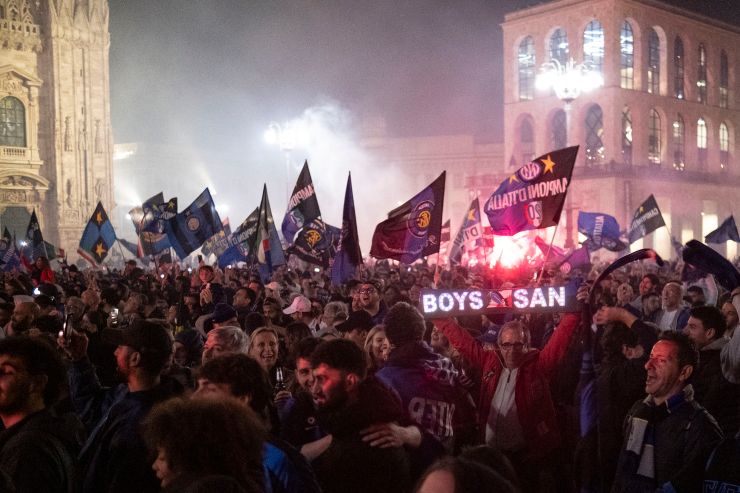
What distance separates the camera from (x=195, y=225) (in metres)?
18.1

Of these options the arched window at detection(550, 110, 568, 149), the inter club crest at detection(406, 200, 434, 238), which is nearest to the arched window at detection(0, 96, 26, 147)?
the arched window at detection(550, 110, 568, 149)

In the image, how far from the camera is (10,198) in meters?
41.8

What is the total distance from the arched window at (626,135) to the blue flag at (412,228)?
42.1 metres

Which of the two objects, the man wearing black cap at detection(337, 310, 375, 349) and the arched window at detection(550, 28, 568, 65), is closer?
the man wearing black cap at detection(337, 310, 375, 349)

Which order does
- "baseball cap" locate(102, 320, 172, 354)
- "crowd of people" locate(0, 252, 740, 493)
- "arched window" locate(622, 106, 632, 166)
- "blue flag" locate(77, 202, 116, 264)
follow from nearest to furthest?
"crowd of people" locate(0, 252, 740, 493), "baseball cap" locate(102, 320, 172, 354), "blue flag" locate(77, 202, 116, 264), "arched window" locate(622, 106, 632, 166)

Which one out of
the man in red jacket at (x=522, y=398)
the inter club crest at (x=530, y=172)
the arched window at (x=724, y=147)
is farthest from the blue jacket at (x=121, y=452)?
the arched window at (x=724, y=147)

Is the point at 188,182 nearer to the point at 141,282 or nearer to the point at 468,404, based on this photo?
the point at 141,282

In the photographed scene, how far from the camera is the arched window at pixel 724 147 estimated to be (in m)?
59.5

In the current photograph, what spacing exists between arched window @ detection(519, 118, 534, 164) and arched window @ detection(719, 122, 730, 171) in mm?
12455

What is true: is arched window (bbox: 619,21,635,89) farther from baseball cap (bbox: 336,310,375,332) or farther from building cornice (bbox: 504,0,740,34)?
baseball cap (bbox: 336,310,375,332)

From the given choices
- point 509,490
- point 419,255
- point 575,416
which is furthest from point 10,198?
point 509,490

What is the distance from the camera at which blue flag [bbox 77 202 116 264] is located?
23.1 m

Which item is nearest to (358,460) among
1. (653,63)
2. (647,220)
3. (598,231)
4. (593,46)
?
(647,220)

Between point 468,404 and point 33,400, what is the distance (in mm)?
2750
